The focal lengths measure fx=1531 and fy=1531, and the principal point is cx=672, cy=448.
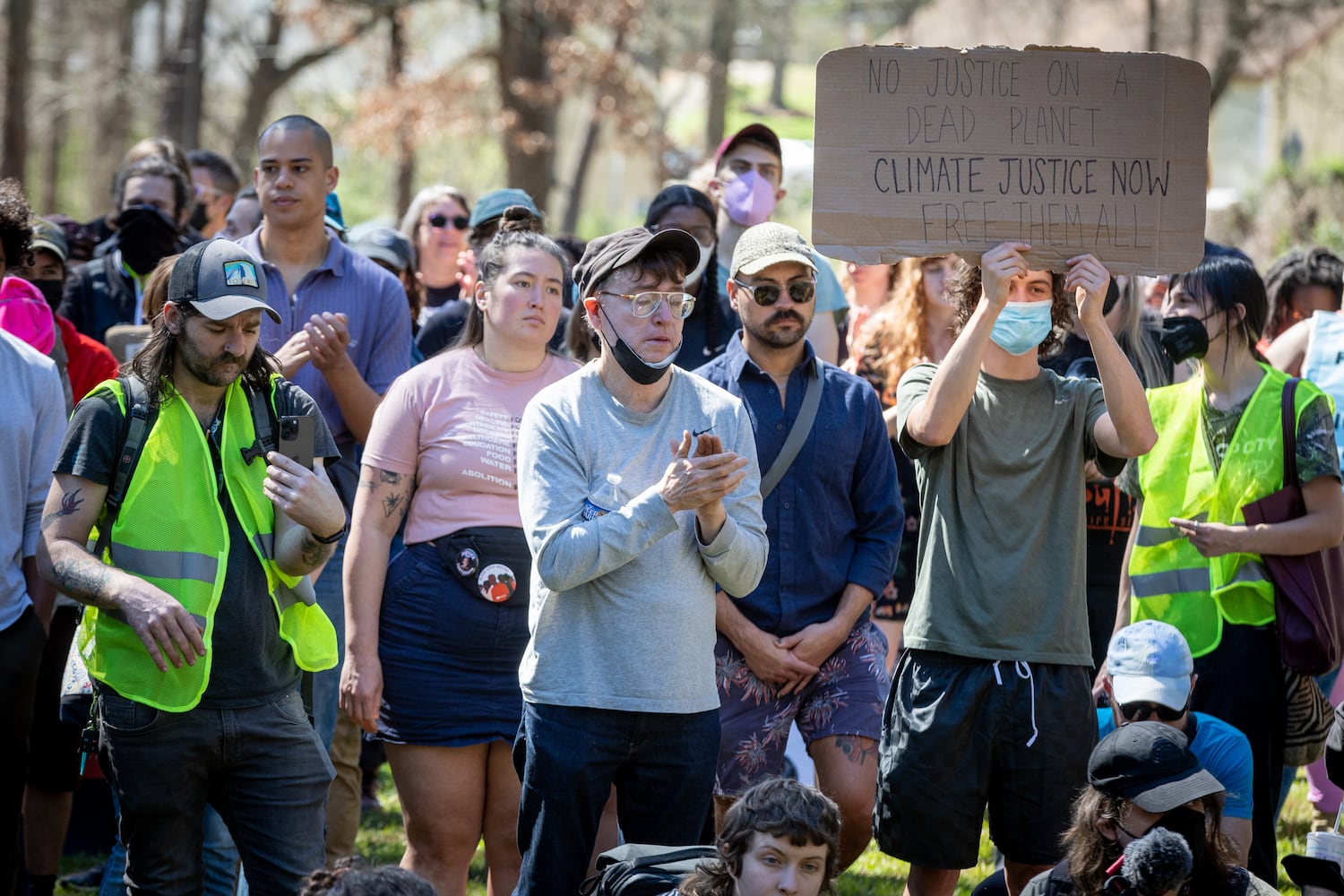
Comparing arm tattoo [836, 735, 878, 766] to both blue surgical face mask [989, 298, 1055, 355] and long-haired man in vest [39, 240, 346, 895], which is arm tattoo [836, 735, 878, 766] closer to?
blue surgical face mask [989, 298, 1055, 355]

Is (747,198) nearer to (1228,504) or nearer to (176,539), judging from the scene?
(1228,504)

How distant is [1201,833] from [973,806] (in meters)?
0.79

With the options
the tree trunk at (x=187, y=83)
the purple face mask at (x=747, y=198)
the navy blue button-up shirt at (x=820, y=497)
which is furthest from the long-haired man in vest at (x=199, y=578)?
the tree trunk at (x=187, y=83)

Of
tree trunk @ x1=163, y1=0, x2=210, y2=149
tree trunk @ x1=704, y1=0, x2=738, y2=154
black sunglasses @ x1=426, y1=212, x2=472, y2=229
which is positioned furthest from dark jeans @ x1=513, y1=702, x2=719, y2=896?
tree trunk @ x1=704, y1=0, x2=738, y2=154

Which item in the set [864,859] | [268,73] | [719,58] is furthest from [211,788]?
[719,58]

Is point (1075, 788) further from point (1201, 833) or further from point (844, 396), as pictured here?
point (844, 396)

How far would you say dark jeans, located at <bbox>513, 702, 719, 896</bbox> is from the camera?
12.8 feet

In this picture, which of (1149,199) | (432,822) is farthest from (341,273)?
(1149,199)

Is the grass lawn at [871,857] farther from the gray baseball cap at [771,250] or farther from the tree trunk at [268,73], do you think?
the tree trunk at [268,73]

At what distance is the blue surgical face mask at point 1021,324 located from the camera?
4.53m

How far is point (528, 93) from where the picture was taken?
1756cm

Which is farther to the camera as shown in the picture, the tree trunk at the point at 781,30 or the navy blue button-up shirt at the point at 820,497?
the tree trunk at the point at 781,30

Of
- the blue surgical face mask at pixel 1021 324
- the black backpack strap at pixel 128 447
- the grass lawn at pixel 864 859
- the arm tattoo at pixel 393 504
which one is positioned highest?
the blue surgical face mask at pixel 1021 324

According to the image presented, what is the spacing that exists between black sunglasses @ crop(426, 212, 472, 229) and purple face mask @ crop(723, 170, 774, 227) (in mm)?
1798
